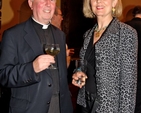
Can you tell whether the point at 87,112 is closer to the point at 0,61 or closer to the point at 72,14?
the point at 0,61

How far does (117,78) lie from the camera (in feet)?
6.19

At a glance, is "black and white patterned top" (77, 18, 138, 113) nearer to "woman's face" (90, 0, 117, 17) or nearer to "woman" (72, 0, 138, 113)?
"woman" (72, 0, 138, 113)

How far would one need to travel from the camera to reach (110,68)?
6.24 ft

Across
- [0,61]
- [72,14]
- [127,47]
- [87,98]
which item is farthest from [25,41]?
[72,14]

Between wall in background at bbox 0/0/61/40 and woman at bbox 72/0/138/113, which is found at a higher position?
wall in background at bbox 0/0/61/40

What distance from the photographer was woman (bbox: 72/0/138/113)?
72.0 inches

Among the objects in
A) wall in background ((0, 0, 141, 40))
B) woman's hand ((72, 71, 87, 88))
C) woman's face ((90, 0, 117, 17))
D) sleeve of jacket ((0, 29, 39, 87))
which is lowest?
woman's hand ((72, 71, 87, 88))

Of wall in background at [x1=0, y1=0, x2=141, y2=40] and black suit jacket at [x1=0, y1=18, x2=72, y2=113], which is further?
wall in background at [x1=0, y1=0, x2=141, y2=40]

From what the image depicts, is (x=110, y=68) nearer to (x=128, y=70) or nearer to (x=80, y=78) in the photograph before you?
(x=128, y=70)

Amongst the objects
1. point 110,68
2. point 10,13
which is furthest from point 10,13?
point 110,68

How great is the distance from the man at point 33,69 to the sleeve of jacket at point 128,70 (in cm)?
62

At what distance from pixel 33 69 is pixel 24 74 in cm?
10

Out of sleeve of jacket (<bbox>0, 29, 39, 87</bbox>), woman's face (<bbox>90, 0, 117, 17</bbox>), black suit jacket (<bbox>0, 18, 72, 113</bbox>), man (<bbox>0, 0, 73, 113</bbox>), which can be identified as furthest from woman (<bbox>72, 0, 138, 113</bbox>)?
Result: sleeve of jacket (<bbox>0, 29, 39, 87</bbox>)

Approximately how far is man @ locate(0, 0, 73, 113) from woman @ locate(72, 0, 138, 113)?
10.0 inches
